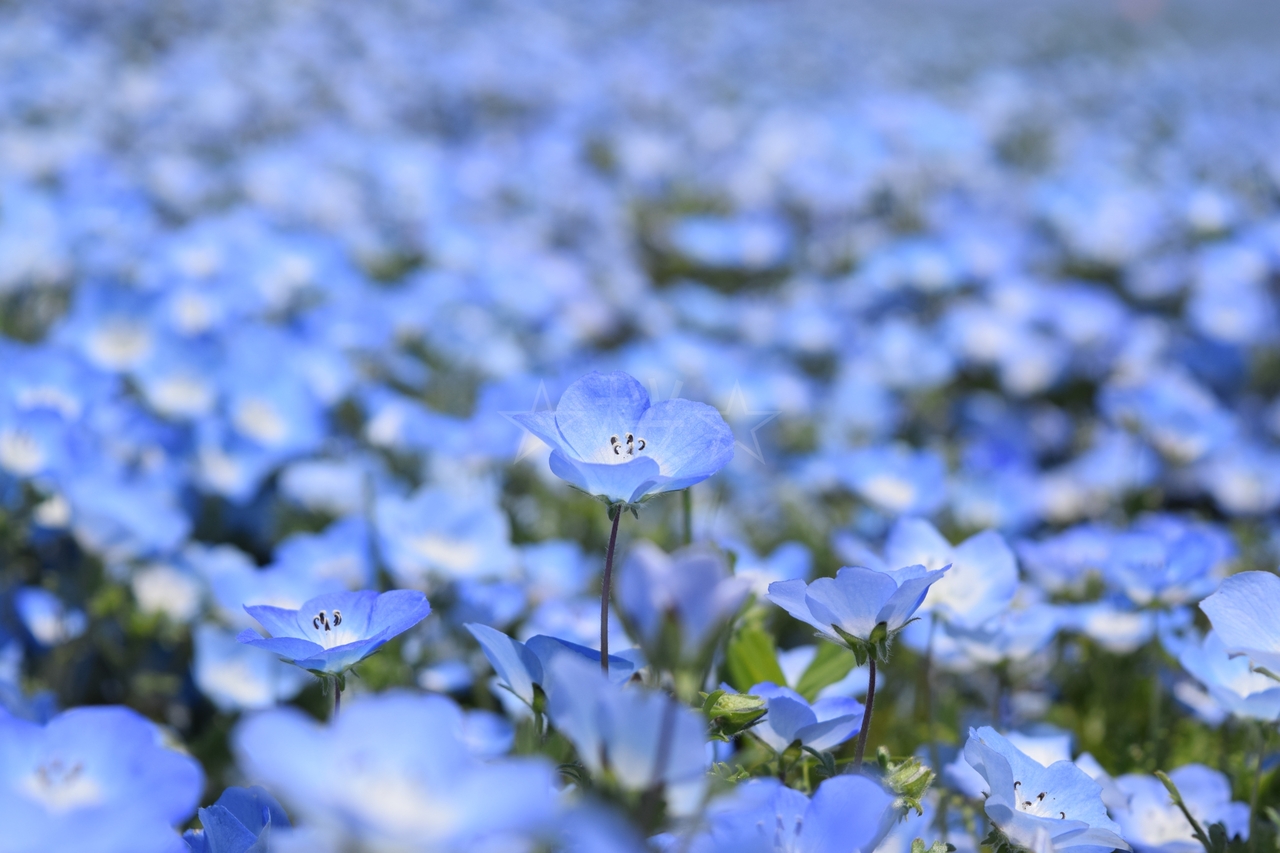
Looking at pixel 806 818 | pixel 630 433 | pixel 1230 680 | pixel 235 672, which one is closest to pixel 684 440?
pixel 630 433

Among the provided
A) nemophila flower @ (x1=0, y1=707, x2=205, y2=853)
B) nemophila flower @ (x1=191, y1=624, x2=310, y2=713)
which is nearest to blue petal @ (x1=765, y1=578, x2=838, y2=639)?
nemophila flower @ (x1=0, y1=707, x2=205, y2=853)

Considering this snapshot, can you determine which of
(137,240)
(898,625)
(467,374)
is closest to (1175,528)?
(898,625)

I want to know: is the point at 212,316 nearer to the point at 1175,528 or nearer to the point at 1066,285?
the point at 1175,528

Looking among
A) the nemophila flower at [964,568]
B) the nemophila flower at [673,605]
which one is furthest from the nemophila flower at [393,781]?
the nemophila flower at [964,568]

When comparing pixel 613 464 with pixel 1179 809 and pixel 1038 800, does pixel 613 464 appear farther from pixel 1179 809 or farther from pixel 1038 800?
pixel 1179 809

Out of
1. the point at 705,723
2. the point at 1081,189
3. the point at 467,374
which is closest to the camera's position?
the point at 705,723

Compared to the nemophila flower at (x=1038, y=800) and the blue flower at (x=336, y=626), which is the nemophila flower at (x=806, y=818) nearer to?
the nemophila flower at (x=1038, y=800)

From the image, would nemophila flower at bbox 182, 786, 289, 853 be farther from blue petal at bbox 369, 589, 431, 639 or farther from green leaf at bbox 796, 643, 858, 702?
green leaf at bbox 796, 643, 858, 702
